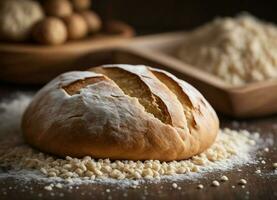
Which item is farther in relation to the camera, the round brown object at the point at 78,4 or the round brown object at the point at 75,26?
the round brown object at the point at 78,4

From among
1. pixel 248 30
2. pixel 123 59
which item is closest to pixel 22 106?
pixel 123 59

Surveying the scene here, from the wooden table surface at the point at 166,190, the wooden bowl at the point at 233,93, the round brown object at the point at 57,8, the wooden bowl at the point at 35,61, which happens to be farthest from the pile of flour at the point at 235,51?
the wooden table surface at the point at 166,190

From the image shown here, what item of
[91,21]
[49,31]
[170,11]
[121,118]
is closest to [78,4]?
[91,21]

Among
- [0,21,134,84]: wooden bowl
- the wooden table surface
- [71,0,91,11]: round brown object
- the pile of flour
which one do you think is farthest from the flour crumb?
[71,0,91,11]: round brown object

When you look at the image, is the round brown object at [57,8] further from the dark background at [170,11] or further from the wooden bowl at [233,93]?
the dark background at [170,11]

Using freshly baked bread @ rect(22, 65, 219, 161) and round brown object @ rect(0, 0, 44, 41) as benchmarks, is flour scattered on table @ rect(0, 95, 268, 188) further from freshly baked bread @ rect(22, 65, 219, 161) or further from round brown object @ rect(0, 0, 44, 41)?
round brown object @ rect(0, 0, 44, 41)

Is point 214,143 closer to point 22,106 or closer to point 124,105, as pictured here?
point 124,105
